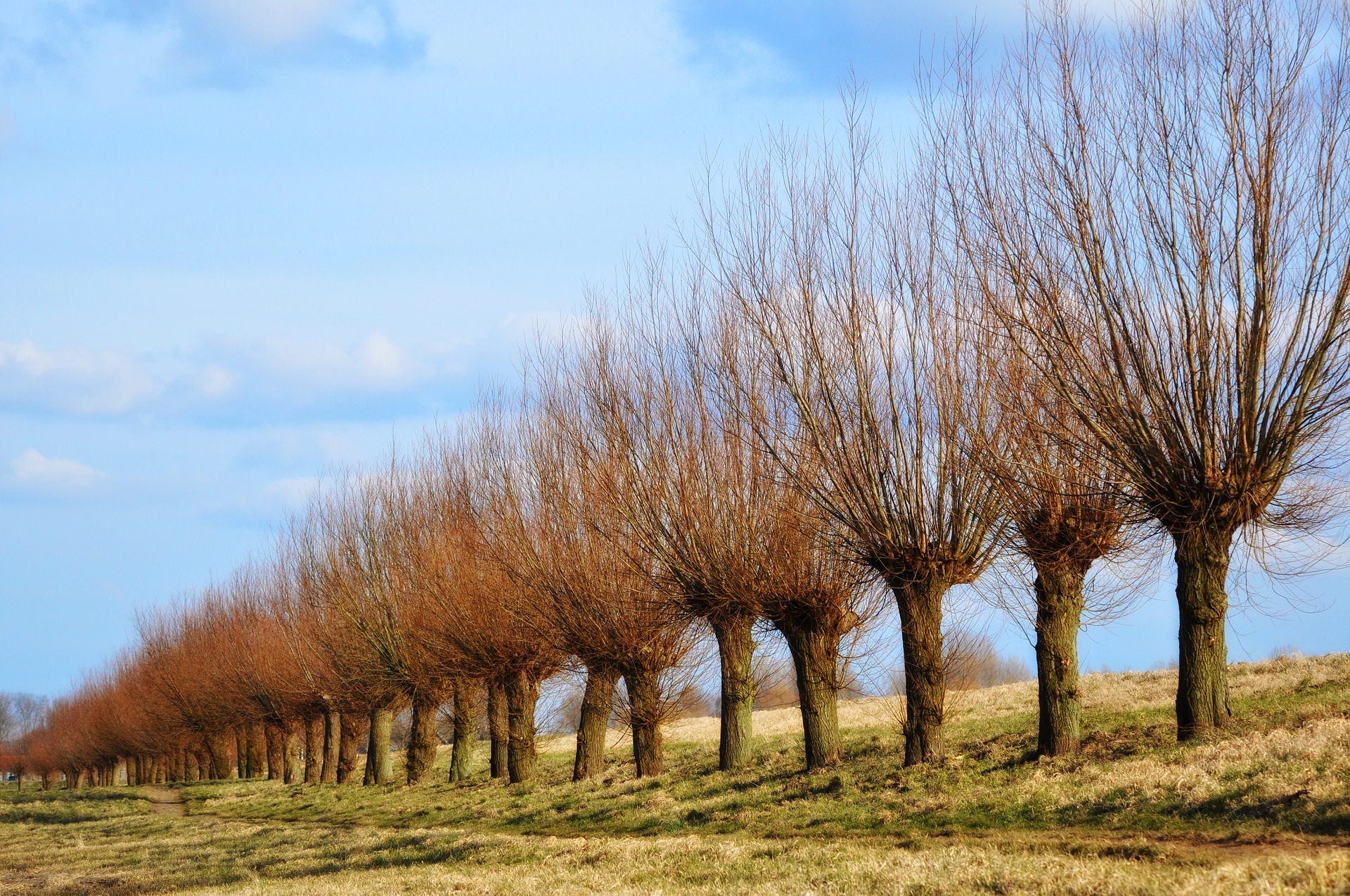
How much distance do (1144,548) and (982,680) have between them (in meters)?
74.0

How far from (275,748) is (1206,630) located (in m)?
57.5

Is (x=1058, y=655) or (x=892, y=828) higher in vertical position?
(x=1058, y=655)

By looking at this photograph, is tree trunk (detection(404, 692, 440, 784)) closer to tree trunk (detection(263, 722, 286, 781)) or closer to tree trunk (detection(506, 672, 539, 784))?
tree trunk (detection(506, 672, 539, 784))

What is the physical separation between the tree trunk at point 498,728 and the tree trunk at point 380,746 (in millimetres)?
8370

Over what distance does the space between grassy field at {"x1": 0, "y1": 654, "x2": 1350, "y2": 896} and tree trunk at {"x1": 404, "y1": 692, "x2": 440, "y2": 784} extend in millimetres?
8226

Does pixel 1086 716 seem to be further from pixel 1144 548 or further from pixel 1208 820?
pixel 1208 820

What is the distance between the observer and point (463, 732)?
113ft

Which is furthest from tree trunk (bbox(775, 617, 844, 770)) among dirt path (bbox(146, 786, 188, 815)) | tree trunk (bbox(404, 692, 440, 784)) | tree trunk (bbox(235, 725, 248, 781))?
tree trunk (bbox(235, 725, 248, 781))

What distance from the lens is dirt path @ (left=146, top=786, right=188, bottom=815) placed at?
38.3 metres

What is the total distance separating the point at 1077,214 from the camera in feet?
49.2

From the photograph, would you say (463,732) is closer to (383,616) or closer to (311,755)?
(383,616)

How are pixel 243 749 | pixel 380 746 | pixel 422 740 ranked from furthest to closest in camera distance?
pixel 243 749, pixel 380 746, pixel 422 740

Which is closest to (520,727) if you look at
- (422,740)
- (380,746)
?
(422,740)

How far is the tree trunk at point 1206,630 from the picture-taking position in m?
14.7
